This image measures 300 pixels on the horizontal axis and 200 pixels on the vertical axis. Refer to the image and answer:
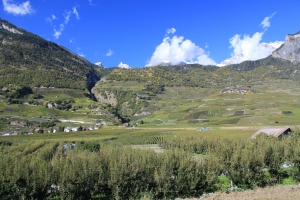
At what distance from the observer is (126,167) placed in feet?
81.4

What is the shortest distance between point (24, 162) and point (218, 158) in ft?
76.6

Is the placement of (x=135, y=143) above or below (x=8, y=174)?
below

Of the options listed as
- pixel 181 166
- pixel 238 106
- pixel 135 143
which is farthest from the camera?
pixel 238 106

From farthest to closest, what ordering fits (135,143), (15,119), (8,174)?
(15,119) → (135,143) → (8,174)

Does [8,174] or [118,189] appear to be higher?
[8,174]

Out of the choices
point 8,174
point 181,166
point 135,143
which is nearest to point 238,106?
point 135,143

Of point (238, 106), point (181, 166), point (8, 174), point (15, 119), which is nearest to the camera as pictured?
point (8, 174)

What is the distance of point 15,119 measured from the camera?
136 meters

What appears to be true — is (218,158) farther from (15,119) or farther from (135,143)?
(15,119)

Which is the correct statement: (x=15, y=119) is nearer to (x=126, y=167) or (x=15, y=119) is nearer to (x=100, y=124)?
(x=100, y=124)

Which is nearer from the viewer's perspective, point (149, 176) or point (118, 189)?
point (118, 189)

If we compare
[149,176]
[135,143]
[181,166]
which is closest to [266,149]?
[181,166]

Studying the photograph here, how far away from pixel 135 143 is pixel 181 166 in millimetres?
53439

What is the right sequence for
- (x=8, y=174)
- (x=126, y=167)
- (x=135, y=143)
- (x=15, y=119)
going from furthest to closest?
(x=15, y=119)
(x=135, y=143)
(x=126, y=167)
(x=8, y=174)
